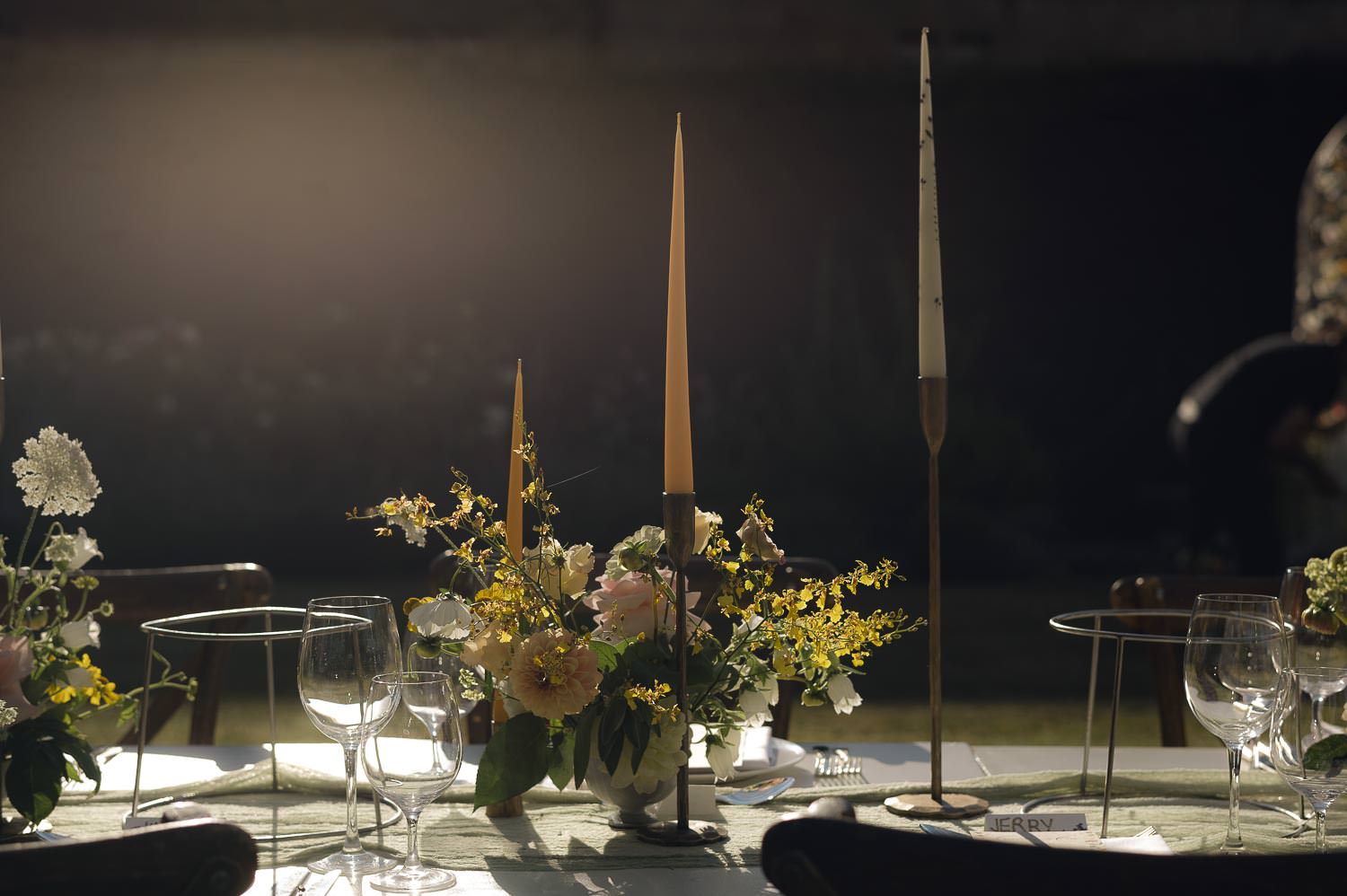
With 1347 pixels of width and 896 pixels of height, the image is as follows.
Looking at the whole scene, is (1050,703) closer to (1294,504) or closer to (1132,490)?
(1294,504)

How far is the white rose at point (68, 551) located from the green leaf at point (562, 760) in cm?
36

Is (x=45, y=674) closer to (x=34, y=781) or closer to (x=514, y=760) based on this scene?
(x=34, y=781)

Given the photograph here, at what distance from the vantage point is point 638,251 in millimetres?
6820

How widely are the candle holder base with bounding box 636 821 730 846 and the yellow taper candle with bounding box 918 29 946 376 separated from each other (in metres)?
0.38

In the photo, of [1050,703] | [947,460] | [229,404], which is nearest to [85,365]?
[229,404]

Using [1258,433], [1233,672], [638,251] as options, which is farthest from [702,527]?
[638,251]

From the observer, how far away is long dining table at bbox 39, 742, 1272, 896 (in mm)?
936

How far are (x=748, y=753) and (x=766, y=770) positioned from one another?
4cm

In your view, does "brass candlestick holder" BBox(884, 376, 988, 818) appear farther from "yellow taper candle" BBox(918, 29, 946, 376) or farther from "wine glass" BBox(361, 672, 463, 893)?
"wine glass" BBox(361, 672, 463, 893)

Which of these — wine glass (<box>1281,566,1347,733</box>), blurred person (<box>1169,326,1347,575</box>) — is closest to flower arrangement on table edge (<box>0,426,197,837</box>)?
wine glass (<box>1281,566,1347,733</box>)

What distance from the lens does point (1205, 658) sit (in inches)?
37.6

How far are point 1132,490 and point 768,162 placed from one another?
7.72ft

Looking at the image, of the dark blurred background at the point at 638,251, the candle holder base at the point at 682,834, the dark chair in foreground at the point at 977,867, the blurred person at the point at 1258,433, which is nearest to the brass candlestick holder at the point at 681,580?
the candle holder base at the point at 682,834

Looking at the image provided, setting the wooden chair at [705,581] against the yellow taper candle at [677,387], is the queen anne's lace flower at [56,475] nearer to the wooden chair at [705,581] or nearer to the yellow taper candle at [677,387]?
the yellow taper candle at [677,387]
